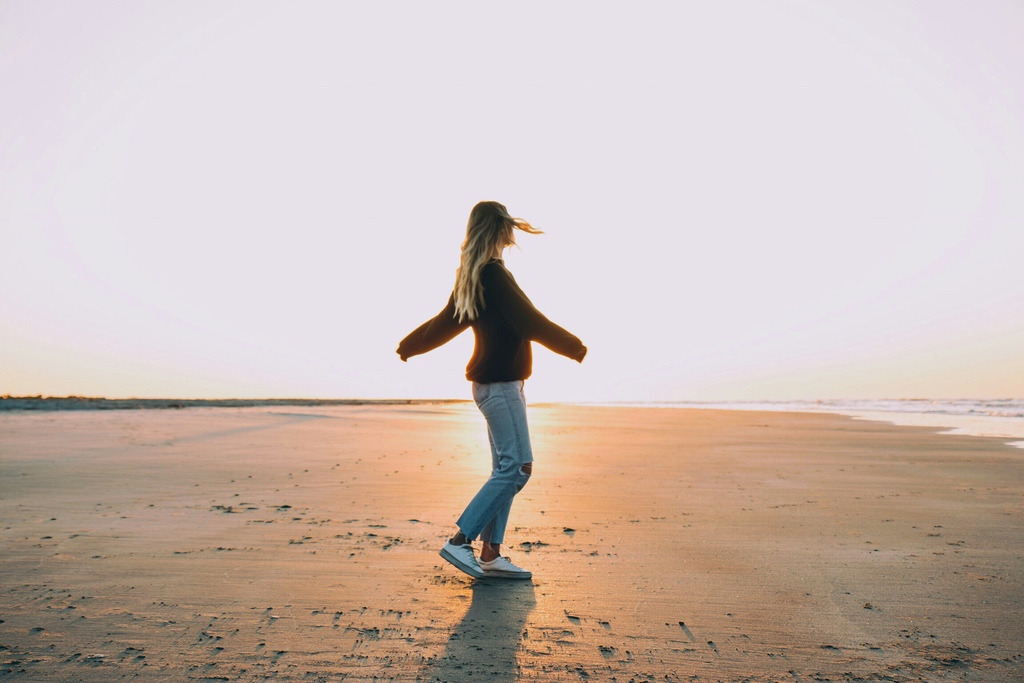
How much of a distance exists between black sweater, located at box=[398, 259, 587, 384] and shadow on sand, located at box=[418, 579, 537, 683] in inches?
42.0

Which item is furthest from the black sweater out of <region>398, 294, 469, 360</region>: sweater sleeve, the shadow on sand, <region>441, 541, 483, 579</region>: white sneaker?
the shadow on sand

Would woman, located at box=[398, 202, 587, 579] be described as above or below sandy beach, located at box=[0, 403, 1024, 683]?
above

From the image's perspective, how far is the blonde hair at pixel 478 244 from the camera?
384 cm

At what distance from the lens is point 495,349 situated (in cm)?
384

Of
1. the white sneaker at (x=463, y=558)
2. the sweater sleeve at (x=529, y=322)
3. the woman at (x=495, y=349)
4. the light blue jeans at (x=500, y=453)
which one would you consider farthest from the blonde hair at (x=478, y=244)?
the white sneaker at (x=463, y=558)

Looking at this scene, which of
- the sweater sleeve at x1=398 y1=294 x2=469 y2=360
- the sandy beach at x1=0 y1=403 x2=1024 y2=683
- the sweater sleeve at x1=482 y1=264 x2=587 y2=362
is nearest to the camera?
the sandy beach at x1=0 y1=403 x2=1024 y2=683

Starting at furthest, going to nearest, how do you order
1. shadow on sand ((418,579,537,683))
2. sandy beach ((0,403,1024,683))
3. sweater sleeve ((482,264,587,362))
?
sweater sleeve ((482,264,587,362)), sandy beach ((0,403,1024,683)), shadow on sand ((418,579,537,683))

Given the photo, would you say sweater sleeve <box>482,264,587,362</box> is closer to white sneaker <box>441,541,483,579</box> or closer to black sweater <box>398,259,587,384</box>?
black sweater <box>398,259,587,384</box>

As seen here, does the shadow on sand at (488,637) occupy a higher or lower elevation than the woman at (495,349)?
lower

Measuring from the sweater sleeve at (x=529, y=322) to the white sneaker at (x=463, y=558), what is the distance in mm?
1169

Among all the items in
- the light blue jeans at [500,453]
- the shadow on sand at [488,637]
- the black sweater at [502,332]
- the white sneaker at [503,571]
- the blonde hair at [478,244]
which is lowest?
the shadow on sand at [488,637]

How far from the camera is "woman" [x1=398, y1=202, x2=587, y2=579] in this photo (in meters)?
3.78

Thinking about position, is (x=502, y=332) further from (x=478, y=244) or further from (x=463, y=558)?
(x=463, y=558)

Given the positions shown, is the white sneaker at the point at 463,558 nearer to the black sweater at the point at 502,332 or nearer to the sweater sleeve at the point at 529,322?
the black sweater at the point at 502,332
